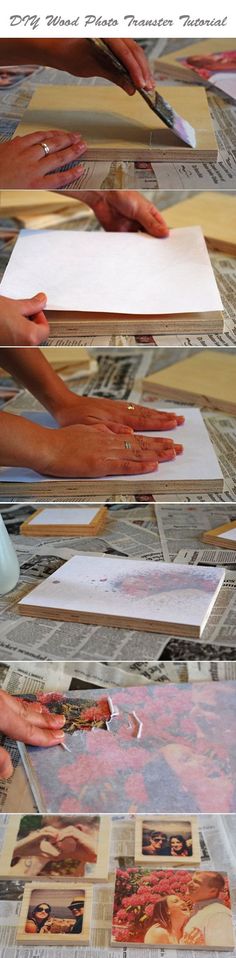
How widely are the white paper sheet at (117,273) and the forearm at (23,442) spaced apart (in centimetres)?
17

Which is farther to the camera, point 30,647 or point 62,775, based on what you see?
point 62,775

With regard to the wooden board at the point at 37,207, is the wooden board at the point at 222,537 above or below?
below

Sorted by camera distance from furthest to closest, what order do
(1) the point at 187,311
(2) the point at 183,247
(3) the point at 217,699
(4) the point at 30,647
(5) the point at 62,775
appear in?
(3) the point at 217,699
(5) the point at 62,775
(4) the point at 30,647
(2) the point at 183,247
(1) the point at 187,311

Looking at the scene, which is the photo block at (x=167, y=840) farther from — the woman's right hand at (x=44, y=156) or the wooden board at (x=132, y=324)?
the woman's right hand at (x=44, y=156)

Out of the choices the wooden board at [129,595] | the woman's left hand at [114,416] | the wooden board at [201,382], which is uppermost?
the wooden board at [201,382]

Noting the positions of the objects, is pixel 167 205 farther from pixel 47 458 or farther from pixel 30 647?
pixel 30 647

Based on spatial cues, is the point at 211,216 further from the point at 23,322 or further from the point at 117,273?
the point at 23,322

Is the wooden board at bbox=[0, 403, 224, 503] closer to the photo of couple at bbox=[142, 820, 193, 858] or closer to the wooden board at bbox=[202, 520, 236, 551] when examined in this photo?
the wooden board at bbox=[202, 520, 236, 551]

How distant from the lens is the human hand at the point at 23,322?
0.99 m

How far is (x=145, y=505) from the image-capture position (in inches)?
54.5

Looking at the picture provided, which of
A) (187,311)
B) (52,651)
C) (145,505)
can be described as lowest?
(52,651)

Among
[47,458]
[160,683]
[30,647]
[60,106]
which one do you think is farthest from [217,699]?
[60,106]

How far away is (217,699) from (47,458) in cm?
46

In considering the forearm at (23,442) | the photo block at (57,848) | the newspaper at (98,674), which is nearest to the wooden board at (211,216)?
the forearm at (23,442)
